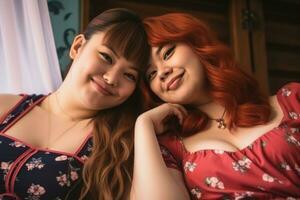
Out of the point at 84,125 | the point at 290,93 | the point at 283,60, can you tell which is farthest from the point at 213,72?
the point at 283,60

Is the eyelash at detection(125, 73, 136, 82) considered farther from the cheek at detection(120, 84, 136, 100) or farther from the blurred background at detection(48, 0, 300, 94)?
the blurred background at detection(48, 0, 300, 94)

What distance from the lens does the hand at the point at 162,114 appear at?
112cm

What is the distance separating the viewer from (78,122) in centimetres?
116

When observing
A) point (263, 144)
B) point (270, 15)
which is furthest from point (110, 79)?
point (270, 15)

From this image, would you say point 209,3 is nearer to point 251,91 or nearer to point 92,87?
point 251,91

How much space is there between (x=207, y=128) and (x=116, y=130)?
1.11 feet

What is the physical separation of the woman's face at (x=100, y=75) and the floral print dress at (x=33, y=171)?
0.22 meters

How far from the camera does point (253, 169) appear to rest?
3.19ft

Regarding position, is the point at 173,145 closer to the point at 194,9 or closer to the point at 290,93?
the point at 290,93

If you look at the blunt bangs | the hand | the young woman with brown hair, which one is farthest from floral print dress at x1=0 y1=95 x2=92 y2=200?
the blunt bangs

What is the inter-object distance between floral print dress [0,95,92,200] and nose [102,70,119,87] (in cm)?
27

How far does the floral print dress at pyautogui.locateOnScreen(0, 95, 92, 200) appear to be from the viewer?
0.93 meters

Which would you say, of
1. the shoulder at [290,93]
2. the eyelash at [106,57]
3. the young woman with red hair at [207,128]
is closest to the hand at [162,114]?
the young woman with red hair at [207,128]

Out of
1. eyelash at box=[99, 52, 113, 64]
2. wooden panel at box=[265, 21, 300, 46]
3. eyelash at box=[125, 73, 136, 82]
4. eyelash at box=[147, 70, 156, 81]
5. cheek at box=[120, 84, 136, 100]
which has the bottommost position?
wooden panel at box=[265, 21, 300, 46]
